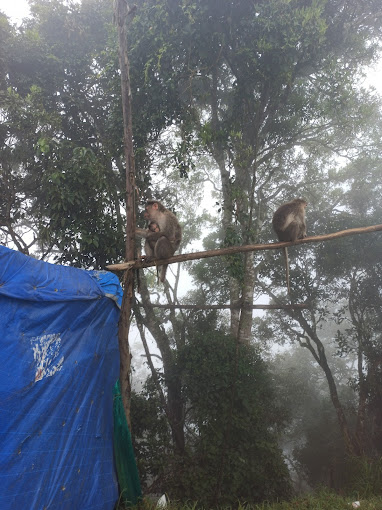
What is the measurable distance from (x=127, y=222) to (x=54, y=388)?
2.38 metres

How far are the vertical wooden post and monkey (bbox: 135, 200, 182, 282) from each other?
0.35m

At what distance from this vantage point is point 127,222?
16.8 feet

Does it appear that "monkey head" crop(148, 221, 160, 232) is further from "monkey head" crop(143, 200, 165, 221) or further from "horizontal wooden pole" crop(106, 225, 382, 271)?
"horizontal wooden pole" crop(106, 225, 382, 271)

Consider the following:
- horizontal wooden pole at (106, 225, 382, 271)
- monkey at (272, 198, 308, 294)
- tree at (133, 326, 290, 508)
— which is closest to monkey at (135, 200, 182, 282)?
horizontal wooden pole at (106, 225, 382, 271)

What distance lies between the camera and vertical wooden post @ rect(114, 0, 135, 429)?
473 cm

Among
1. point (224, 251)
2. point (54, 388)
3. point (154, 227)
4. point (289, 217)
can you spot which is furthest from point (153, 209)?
point (54, 388)

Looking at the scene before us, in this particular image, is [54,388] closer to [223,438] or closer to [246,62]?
[223,438]

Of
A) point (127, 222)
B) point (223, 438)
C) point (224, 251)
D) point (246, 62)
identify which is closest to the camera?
Answer: point (224, 251)

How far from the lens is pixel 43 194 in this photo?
7.76m

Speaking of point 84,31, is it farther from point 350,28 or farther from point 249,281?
point 249,281

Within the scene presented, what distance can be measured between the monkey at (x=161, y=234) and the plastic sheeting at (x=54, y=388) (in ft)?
3.23

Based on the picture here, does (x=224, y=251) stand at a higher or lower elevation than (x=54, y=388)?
higher

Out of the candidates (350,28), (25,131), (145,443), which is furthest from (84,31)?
(145,443)

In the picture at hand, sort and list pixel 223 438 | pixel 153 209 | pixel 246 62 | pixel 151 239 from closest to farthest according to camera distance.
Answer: pixel 151 239 → pixel 153 209 → pixel 223 438 → pixel 246 62
